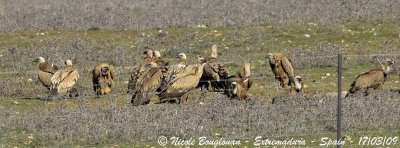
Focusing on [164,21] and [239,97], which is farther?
[164,21]

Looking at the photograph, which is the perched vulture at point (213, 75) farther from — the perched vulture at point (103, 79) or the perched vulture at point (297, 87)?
the perched vulture at point (103, 79)

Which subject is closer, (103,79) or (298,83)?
(298,83)

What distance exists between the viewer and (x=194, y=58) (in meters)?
24.2

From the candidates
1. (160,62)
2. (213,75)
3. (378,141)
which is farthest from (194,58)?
(378,141)

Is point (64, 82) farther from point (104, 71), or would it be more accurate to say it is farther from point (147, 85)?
point (147, 85)

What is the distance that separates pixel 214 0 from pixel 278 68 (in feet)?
51.8

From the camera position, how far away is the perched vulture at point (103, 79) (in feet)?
63.9

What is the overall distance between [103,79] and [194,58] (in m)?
4.77

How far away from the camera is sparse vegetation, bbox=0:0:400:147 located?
49.2ft

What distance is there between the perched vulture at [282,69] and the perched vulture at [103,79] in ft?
10.8

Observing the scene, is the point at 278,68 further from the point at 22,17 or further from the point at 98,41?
the point at 22,17

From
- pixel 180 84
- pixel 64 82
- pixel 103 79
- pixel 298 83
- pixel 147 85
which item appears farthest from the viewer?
pixel 103 79

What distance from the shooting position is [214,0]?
118 feet

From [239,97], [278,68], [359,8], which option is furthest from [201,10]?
[239,97]
